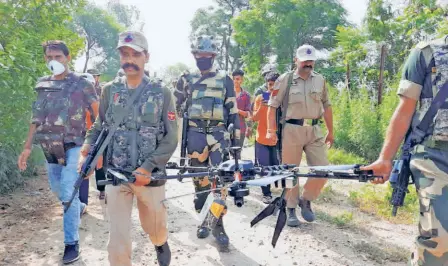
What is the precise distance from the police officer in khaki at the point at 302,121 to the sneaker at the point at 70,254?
2491 millimetres

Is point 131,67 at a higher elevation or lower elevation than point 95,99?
higher

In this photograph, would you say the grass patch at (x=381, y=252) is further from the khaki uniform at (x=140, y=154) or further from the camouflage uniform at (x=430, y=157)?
the khaki uniform at (x=140, y=154)

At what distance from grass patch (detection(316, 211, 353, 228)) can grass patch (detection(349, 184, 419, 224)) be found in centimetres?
52

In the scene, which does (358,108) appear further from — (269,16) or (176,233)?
(269,16)

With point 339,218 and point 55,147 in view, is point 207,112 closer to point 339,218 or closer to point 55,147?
point 55,147

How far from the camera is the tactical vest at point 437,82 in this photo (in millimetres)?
2492

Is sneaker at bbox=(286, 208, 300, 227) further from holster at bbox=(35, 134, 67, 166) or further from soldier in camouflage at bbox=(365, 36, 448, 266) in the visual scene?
holster at bbox=(35, 134, 67, 166)

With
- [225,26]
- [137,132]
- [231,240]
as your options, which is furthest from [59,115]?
[225,26]

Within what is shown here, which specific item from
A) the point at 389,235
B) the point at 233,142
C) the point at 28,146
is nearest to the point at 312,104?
the point at 233,142

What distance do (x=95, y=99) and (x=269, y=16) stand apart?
27683mm

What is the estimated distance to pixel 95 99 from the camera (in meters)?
4.37

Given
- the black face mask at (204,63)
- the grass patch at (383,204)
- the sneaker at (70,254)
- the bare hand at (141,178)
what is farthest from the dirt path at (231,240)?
the black face mask at (204,63)

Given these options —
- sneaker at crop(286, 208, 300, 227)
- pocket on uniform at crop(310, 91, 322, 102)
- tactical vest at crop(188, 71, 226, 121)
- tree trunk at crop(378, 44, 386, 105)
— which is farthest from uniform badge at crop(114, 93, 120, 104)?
tree trunk at crop(378, 44, 386, 105)

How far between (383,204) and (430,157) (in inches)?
148
